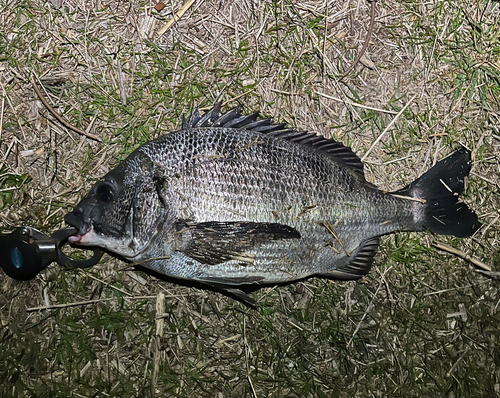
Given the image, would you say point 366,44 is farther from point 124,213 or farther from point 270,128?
point 124,213

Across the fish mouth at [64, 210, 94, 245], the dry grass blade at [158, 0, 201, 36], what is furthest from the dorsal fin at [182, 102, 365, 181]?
the fish mouth at [64, 210, 94, 245]

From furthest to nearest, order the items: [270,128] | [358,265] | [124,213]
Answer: [358,265]
[270,128]
[124,213]

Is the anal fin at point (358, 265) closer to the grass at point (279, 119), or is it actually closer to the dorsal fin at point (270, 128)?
the grass at point (279, 119)

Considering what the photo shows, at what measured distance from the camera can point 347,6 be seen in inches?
122

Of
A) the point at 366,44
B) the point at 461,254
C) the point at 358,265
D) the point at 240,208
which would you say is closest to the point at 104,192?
the point at 240,208

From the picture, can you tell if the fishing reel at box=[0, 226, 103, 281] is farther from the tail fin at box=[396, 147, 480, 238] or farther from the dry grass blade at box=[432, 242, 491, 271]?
the dry grass blade at box=[432, 242, 491, 271]

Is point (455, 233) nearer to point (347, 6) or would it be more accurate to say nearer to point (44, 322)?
point (347, 6)

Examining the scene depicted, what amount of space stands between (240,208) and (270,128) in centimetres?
59

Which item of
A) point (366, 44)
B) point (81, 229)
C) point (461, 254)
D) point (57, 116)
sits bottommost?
point (461, 254)

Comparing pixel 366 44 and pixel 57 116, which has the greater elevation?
pixel 366 44

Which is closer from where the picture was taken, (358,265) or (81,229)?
(81,229)

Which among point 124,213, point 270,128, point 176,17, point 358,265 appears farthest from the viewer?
point 176,17

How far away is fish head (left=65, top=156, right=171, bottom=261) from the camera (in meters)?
2.49

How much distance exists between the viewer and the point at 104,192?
253 cm
